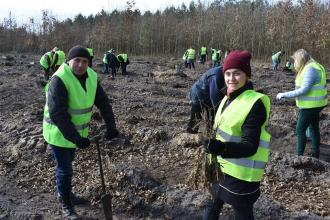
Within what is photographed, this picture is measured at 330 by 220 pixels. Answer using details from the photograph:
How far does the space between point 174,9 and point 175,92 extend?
42.6 metres

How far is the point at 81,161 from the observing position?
20.4 ft

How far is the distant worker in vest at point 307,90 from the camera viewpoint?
18.9ft

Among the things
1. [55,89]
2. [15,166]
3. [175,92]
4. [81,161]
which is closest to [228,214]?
[55,89]

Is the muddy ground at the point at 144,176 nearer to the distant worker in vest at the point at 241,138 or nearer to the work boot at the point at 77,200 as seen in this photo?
the work boot at the point at 77,200

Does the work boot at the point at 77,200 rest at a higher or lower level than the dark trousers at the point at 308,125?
lower

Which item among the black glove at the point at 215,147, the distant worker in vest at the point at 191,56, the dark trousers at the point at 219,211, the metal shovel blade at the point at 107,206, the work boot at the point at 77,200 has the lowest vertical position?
the work boot at the point at 77,200

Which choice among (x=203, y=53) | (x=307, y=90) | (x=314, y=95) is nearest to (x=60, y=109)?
(x=307, y=90)

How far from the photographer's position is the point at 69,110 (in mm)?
4191

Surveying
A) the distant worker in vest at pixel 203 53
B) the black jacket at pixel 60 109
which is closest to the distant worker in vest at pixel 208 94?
the black jacket at pixel 60 109

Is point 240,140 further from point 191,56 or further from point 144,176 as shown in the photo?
point 191,56

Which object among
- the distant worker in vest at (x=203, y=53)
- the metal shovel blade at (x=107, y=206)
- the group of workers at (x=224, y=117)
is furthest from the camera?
the distant worker in vest at (x=203, y=53)

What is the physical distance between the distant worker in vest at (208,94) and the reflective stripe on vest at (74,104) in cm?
124

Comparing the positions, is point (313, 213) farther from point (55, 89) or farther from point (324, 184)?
point (55, 89)

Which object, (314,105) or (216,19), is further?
(216,19)
